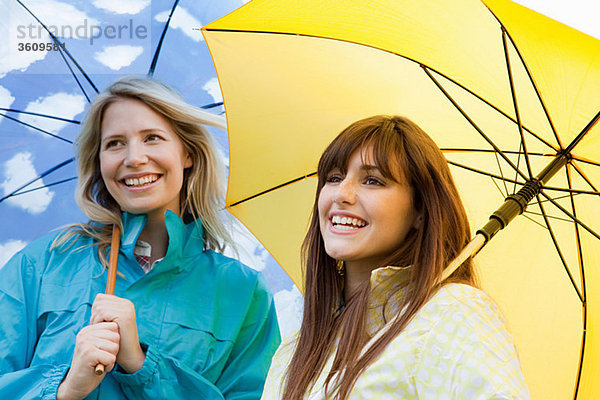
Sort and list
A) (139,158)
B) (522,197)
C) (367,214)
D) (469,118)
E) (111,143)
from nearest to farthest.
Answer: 1. (367,214)
2. (522,197)
3. (469,118)
4. (139,158)
5. (111,143)

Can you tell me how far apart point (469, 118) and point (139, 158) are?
1277 millimetres

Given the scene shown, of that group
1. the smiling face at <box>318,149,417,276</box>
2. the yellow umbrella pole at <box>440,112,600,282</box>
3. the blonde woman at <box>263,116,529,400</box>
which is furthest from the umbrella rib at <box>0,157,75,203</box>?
the yellow umbrella pole at <box>440,112,600,282</box>

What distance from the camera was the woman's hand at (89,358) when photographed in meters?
2.90

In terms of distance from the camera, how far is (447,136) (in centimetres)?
302

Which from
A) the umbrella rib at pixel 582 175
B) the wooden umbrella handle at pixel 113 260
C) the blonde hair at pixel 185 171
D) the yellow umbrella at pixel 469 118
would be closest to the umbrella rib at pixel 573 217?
the yellow umbrella at pixel 469 118

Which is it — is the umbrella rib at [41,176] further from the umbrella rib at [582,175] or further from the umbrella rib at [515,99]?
the umbrella rib at [582,175]

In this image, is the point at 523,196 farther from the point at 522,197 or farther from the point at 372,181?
the point at 372,181

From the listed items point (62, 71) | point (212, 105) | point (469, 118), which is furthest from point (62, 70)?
point (469, 118)

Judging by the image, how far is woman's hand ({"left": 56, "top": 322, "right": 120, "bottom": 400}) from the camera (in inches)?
114

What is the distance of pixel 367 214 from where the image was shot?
2541mm

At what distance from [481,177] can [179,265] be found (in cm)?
126

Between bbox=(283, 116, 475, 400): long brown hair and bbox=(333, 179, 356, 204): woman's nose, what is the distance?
0.08m

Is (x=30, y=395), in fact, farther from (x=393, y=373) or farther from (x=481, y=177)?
(x=481, y=177)

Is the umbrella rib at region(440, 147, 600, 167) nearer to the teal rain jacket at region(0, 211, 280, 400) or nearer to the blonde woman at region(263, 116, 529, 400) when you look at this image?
the blonde woman at region(263, 116, 529, 400)
